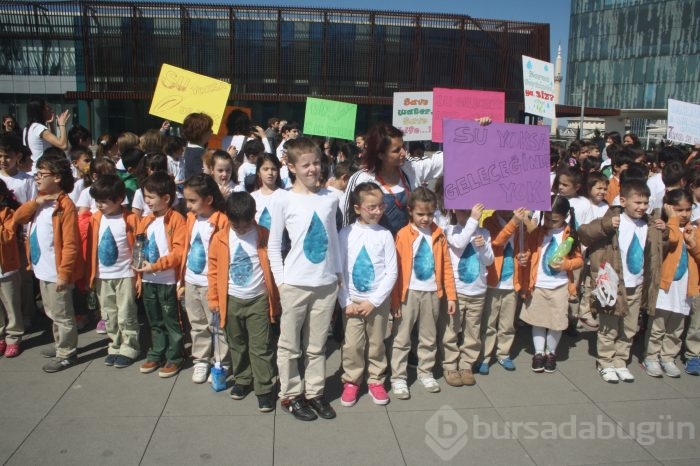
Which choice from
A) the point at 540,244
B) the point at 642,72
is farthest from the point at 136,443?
the point at 642,72

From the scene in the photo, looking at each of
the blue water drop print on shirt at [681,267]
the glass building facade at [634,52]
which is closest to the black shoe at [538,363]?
the blue water drop print on shirt at [681,267]

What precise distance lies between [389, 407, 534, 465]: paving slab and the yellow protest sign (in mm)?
3870

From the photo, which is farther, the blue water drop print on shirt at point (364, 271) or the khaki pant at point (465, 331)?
the khaki pant at point (465, 331)

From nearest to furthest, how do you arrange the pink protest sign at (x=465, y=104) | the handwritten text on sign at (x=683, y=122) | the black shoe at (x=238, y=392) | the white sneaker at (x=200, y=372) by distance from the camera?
the black shoe at (x=238, y=392) → the white sneaker at (x=200, y=372) → the pink protest sign at (x=465, y=104) → the handwritten text on sign at (x=683, y=122)

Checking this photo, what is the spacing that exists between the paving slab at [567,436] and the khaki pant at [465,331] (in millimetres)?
538

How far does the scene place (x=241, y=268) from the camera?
3.60m

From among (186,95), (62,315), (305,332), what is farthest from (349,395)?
(186,95)

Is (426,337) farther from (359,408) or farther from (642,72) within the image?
(642,72)

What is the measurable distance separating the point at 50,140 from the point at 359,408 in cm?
439

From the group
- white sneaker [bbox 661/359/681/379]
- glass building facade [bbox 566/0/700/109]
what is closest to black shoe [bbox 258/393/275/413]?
white sneaker [bbox 661/359/681/379]

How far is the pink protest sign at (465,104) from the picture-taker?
661 cm

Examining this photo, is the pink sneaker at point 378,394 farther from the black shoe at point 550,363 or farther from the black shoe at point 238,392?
the black shoe at point 550,363

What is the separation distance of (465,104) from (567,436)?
14.4ft

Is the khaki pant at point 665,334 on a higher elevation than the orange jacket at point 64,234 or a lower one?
lower
